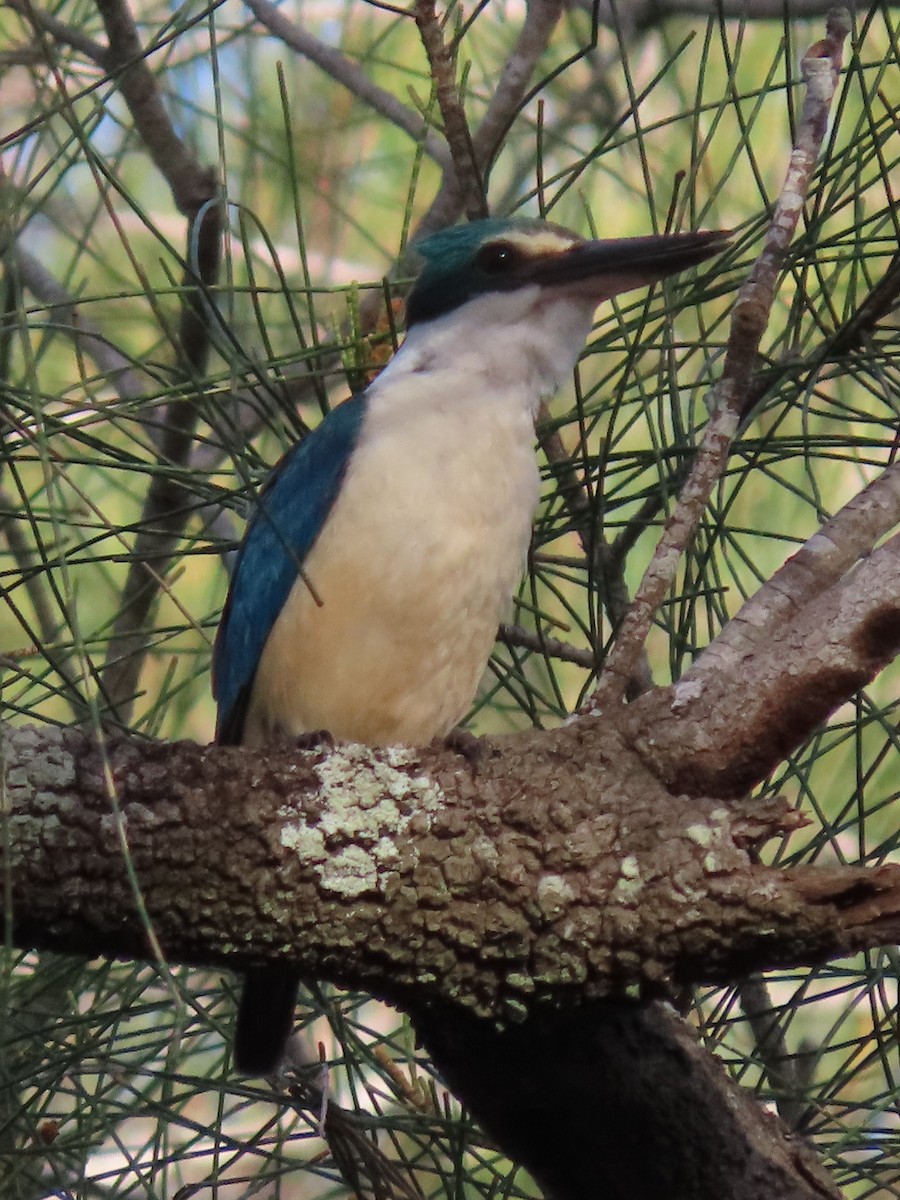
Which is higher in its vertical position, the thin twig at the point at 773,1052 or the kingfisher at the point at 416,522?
the kingfisher at the point at 416,522

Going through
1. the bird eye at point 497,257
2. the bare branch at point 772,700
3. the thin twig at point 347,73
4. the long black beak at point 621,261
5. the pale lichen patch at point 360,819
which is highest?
the thin twig at point 347,73

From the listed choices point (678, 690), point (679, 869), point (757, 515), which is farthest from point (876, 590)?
point (757, 515)

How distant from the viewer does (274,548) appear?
2539 millimetres

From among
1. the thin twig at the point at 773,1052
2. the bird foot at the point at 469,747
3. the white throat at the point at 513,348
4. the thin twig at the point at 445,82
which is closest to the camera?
the bird foot at the point at 469,747

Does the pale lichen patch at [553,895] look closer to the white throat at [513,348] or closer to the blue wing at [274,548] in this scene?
the blue wing at [274,548]

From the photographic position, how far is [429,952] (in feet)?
5.62

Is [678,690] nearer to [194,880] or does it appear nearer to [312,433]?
[194,880]

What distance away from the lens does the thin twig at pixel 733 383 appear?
199 cm

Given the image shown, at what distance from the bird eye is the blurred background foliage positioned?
6.4 inches

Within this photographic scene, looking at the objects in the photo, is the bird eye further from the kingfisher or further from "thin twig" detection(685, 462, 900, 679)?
"thin twig" detection(685, 462, 900, 679)

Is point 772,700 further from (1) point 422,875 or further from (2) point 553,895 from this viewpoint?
(1) point 422,875

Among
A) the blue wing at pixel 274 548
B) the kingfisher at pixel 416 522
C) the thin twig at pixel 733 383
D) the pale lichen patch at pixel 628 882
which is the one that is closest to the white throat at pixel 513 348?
the kingfisher at pixel 416 522

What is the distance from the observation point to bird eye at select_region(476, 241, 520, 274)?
2688 millimetres

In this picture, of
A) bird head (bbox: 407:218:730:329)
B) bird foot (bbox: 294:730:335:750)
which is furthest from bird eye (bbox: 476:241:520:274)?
bird foot (bbox: 294:730:335:750)
